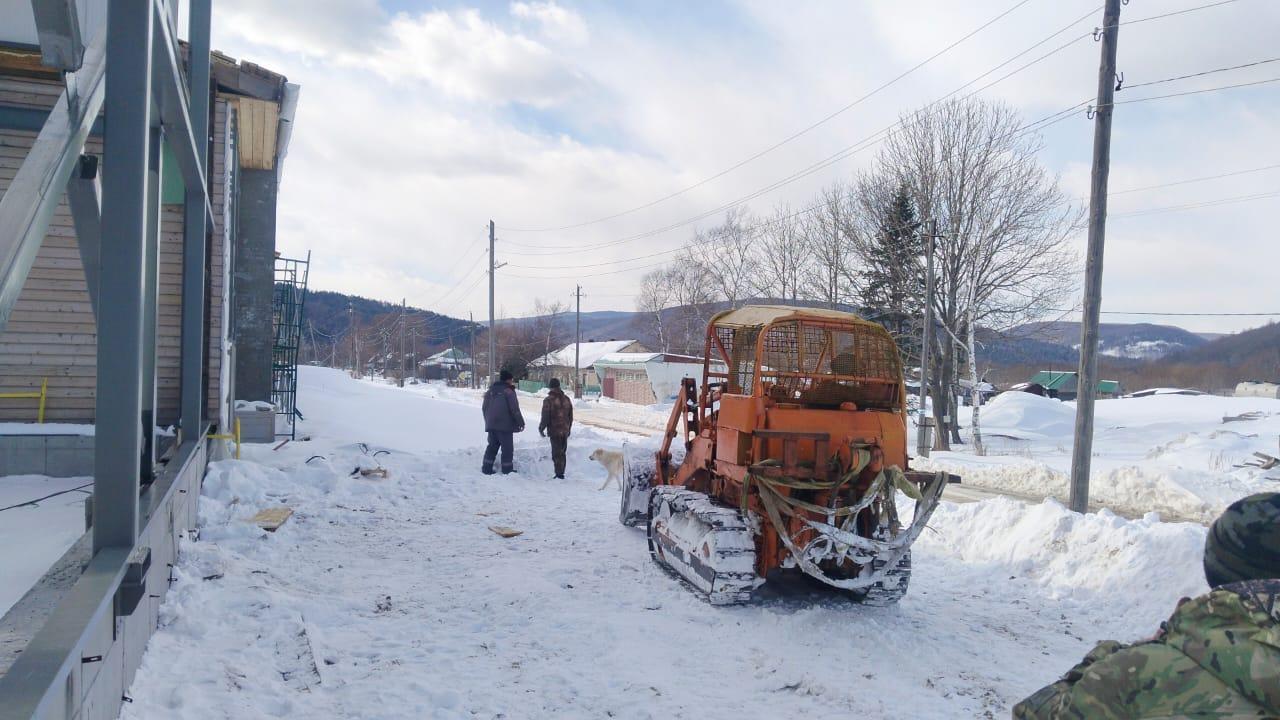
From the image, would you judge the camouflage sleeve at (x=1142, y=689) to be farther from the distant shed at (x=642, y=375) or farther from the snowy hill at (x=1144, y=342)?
the snowy hill at (x=1144, y=342)

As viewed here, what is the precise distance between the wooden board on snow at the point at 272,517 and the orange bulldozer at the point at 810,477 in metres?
4.02

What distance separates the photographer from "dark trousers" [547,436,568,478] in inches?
500

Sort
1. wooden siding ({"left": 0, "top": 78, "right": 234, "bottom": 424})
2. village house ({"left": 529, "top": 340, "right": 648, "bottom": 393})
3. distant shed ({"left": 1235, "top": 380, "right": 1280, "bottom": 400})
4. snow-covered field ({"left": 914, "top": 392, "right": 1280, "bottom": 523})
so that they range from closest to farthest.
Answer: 1. wooden siding ({"left": 0, "top": 78, "right": 234, "bottom": 424})
2. snow-covered field ({"left": 914, "top": 392, "right": 1280, "bottom": 523})
3. distant shed ({"left": 1235, "top": 380, "right": 1280, "bottom": 400})
4. village house ({"left": 529, "top": 340, "right": 648, "bottom": 393})

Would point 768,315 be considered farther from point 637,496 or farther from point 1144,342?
point 1144,342

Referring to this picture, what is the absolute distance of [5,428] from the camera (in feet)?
33.2

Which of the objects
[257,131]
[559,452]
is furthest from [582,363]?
[559,452]

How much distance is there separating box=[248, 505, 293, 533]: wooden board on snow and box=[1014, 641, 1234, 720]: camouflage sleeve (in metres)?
7.53

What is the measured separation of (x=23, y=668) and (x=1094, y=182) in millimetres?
12518

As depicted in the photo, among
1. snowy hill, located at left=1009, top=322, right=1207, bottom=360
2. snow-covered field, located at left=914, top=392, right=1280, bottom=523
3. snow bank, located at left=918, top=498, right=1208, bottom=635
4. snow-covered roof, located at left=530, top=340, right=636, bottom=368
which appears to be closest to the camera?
snow bank, located at left=918, top=498, right=1208, bottom=635

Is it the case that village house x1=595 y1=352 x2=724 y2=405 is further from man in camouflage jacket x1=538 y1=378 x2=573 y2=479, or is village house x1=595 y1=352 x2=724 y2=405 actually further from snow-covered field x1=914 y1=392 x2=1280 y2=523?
man in camouflage jacket x1=538 y1=378 x2=573 y2=479

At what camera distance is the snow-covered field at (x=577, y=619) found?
4578 millimetres

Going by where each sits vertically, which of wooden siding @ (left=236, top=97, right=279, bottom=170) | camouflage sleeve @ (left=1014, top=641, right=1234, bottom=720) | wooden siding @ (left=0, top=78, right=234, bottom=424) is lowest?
camouflage sleeve @ (left=1014, top=641, right=1234, bottom=720)

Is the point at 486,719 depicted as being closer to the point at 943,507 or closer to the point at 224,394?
the point at 943,507

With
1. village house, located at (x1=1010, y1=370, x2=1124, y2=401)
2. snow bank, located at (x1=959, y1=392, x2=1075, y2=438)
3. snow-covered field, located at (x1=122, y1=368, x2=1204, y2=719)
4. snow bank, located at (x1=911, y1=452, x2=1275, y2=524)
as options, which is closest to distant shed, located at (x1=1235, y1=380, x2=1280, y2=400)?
village house, located at (x1=1010, y1=370, x2=1124, y2=401)
